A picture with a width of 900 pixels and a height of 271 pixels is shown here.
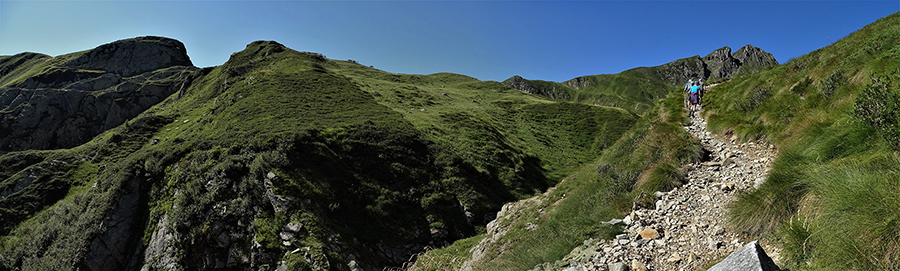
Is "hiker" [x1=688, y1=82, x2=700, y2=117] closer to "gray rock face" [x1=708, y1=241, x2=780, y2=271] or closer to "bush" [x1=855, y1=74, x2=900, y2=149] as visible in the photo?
"bush" [x1=855, y1=74, x2=900, y2=149]

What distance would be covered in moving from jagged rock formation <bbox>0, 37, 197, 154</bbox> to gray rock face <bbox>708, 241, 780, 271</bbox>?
3679 inches

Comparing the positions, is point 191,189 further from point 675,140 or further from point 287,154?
point 675,140

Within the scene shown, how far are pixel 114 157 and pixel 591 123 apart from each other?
7061 cm

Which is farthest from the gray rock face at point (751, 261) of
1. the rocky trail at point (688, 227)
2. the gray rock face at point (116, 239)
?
the gray rock face at point (116, 239)

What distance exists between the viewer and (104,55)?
120438 millimetres

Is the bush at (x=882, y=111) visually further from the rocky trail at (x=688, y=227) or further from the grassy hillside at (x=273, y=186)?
the grassy hillside at (x=273, y=186)

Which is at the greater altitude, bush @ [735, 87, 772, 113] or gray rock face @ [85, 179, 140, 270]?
bush @ [735, 87, 772, 113]

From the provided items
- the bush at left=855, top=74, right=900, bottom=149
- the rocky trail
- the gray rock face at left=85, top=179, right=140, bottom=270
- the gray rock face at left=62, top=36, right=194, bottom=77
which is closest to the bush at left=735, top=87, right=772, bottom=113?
the rocky trail

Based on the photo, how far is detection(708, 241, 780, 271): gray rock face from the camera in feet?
12.1

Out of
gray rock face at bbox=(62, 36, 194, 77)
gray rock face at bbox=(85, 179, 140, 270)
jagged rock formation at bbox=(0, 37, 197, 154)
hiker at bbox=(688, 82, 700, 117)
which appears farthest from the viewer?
gray rock face at bbox=(62, 36, 194, 77)

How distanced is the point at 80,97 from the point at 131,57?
57517mm

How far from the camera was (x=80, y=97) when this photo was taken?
75875mm

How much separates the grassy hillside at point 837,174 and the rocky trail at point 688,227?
50 centimetres

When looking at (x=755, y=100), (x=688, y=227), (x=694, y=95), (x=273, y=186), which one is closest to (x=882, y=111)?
(x=688, y=227)
